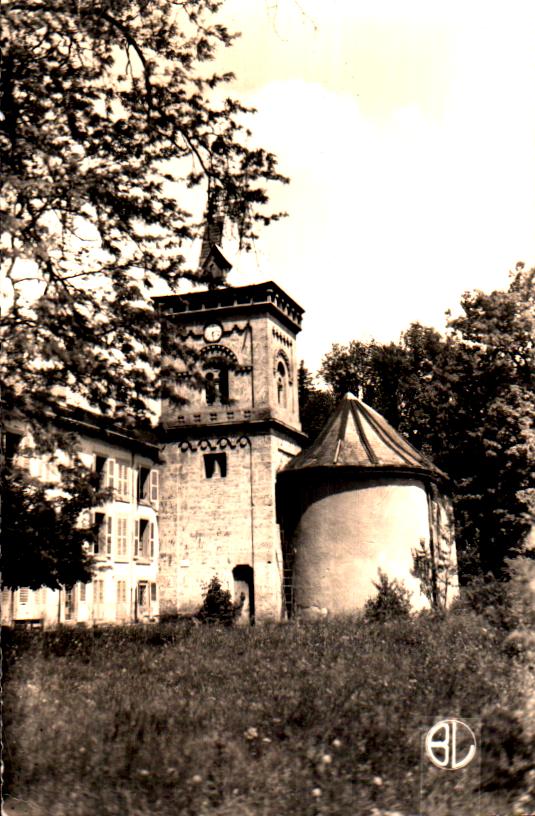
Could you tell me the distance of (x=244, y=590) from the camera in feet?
90.0

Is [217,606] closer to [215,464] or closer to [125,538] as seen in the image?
[215,464]

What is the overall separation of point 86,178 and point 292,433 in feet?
74.1

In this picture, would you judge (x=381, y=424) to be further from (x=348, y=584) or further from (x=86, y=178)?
(x=86, y=178)

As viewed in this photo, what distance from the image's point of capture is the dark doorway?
89.1 ft

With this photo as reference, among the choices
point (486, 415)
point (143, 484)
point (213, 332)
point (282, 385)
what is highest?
point (213, 332)

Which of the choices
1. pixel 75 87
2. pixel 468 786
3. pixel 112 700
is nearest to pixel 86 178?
pixel 75 87

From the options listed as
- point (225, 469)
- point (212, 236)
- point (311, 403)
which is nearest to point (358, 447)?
point (225, 469)

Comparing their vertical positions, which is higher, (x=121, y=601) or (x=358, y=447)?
(x=358, y=447)

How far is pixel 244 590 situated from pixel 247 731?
2101 cm

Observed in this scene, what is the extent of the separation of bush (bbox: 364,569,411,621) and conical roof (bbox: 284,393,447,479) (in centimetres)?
364

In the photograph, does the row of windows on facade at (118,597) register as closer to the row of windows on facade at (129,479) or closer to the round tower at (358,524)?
the row of windows on facade at (129,479)

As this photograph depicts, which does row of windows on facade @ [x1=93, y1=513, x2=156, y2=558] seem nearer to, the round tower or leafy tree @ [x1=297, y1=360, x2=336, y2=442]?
the round tower

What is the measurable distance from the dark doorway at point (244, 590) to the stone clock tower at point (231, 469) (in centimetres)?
3

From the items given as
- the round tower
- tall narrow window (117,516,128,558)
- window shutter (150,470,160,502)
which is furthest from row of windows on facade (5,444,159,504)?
the round tower
